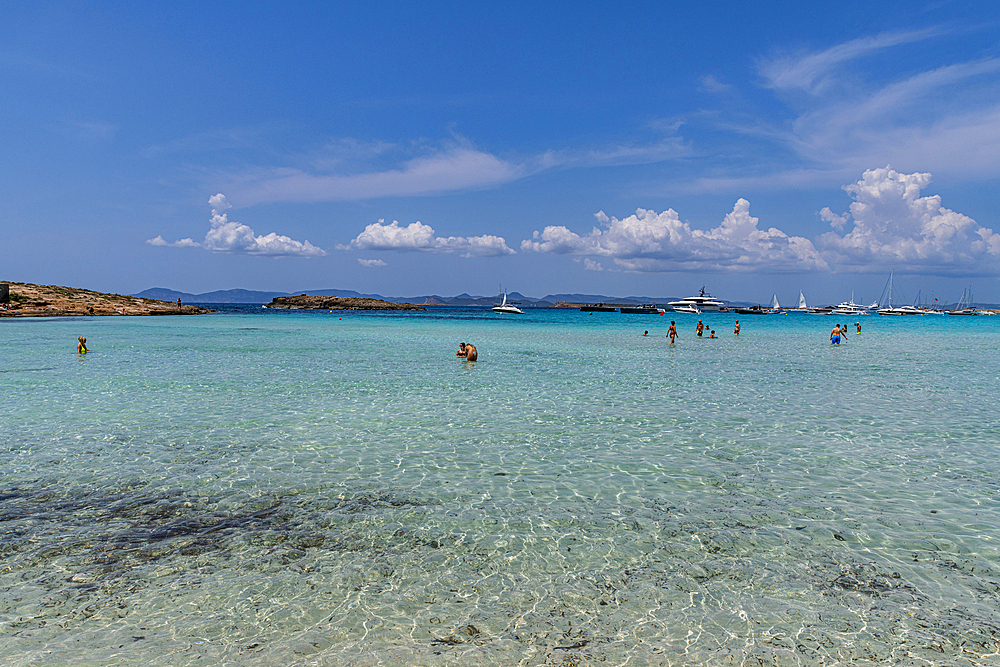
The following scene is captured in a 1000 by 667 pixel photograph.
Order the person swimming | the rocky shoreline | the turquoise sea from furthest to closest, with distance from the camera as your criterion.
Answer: the rocky shoreline < the person swimming < the turquoise sea

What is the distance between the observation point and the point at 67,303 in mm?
99188

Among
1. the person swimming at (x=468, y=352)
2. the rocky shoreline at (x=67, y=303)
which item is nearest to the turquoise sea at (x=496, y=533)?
the person swimming at (x=468, y=352)

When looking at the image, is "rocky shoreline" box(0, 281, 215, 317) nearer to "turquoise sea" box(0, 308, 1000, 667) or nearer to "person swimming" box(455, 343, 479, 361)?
"person swimming" box(455, 343, 479, 361)

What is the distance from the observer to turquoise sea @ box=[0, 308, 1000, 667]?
20.2ft

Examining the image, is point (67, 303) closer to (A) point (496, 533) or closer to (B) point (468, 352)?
(B) point (468, 352)

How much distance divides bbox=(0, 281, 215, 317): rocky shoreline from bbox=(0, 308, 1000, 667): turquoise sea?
93.0 meters

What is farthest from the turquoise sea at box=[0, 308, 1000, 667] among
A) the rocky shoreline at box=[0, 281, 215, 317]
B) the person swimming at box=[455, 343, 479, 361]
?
the rocky shoreline at box=[0, 281, 215, 317]

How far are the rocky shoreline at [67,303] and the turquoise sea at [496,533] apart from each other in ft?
305

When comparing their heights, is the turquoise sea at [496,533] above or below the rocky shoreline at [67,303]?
below

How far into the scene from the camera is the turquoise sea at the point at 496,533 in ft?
20.2

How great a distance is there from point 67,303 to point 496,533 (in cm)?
11915

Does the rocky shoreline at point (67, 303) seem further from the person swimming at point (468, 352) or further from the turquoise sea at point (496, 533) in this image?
the turquoise sea at point (496, 533)

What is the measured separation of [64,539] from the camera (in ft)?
27.7

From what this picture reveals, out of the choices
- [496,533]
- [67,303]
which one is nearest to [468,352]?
[496,533]
